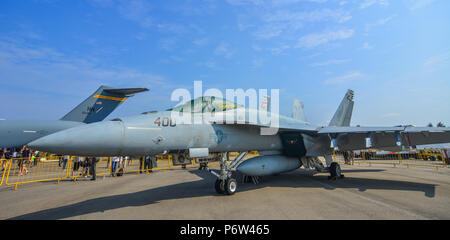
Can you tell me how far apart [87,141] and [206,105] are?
277 centimetres

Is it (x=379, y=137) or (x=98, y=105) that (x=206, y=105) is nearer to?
(x=379, y=137)

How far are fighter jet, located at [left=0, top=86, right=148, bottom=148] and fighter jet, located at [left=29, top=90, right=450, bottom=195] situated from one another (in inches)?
335

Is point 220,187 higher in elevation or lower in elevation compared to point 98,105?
lower

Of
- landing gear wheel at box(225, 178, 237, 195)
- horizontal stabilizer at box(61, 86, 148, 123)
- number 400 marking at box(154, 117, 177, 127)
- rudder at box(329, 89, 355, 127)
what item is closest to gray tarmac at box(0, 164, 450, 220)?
landing gear wheel at box(225, 178, 237, 195)

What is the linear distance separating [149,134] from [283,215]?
3.06 metres

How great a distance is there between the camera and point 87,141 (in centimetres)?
355

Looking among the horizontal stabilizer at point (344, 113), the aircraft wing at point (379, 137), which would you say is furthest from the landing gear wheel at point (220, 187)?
the horizontal stabilizer at point (344, 113)

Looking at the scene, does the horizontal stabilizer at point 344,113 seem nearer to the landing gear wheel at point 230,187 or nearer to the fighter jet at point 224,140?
the fighter jet at point 224,140

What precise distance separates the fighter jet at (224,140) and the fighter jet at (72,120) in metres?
8.50

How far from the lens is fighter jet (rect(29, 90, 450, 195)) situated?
3665 millimetres

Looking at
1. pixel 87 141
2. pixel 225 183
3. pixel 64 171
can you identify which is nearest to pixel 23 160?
pixel 64 171

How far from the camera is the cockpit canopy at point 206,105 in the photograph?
520 centimetres
